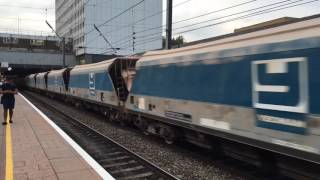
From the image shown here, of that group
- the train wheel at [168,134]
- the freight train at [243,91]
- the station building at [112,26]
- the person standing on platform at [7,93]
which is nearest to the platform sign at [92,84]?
the person standing on platform at [7,93]

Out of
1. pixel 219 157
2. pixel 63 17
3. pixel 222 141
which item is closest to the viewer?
pixel 222 141

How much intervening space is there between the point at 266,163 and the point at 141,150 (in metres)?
4.77

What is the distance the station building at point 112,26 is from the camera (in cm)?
8650

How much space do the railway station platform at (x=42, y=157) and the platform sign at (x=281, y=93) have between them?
124 inches

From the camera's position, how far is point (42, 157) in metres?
10.4

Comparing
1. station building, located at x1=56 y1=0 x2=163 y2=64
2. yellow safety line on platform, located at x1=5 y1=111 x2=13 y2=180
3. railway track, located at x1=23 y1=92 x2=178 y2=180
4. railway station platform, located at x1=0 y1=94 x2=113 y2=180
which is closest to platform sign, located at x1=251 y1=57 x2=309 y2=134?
railway track, located at x1=23 y1=92 x2=178 y2=180

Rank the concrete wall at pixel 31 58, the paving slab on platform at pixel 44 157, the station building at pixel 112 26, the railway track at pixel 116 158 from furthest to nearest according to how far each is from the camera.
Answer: the station building at pixel 112 26 < the concrete wall at pixel 31 58 < the railway track at pixel 116 158 < the paving slab on platform at pixel 44 157

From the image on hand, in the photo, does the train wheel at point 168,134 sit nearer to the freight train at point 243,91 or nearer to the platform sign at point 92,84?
the freight train at point 243,91

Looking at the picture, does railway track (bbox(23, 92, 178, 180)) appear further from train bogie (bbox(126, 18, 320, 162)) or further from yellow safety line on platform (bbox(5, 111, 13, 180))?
yellow safety line on platform (bbox(5, 111, 13, 180))

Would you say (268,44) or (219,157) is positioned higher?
(268,44)

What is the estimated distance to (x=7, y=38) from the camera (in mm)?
98500

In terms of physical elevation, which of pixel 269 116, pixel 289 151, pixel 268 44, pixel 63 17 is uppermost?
pixel 63 17

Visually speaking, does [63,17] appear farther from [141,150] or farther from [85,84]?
[141,150]

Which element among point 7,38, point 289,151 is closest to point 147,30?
point 7,38
